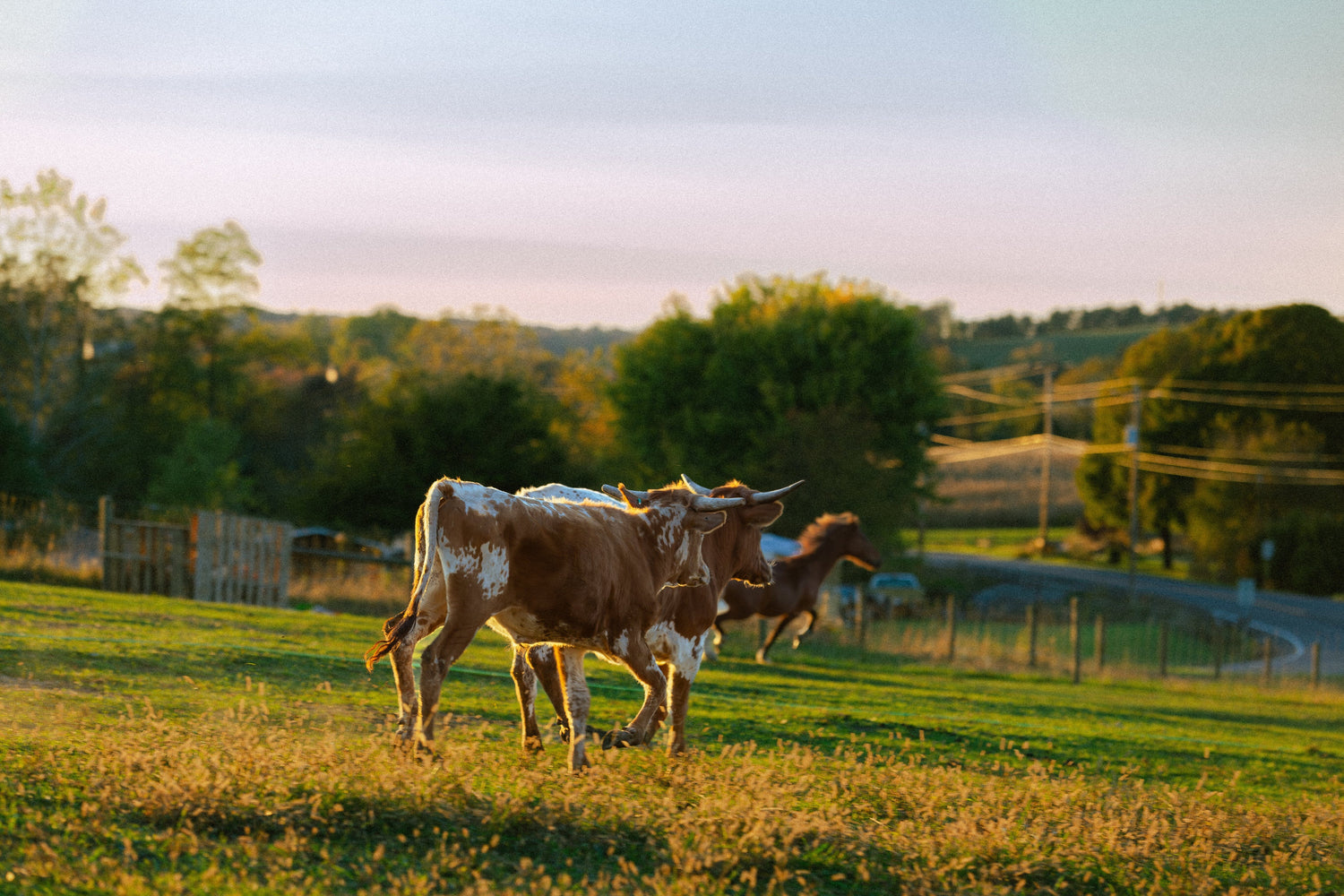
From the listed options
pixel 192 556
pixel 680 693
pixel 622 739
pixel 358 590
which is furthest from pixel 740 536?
pixel 358 590

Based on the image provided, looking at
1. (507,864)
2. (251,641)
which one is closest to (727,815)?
(507,864)

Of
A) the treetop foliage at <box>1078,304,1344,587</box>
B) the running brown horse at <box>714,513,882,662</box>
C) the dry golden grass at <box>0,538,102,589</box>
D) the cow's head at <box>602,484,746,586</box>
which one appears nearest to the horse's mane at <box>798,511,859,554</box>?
the running brown horse at <box>714,513,882,662</box>

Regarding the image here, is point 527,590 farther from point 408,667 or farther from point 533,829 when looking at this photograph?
point 533,829

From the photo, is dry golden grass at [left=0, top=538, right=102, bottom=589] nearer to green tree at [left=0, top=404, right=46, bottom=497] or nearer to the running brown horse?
the running brown horse

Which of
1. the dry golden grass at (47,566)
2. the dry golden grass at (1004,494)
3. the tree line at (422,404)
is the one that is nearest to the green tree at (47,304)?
the tree line at (422,404)

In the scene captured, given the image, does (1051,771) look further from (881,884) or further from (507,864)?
(507,864)

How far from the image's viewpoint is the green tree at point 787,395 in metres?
48.8

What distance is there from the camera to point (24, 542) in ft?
75.1

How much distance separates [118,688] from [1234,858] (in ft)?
23.8

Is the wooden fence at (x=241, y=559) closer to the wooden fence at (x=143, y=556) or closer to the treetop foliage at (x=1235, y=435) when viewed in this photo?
the wooden fence at (x=143, y=556)

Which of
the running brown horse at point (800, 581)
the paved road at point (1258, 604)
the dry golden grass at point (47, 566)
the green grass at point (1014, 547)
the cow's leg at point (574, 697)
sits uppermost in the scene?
the cow's leg at point (574, 697)

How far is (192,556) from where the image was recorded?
22.8 metres

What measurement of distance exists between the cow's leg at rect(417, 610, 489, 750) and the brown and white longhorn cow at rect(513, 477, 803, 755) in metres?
1.11

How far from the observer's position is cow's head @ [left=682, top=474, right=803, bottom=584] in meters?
9.15
